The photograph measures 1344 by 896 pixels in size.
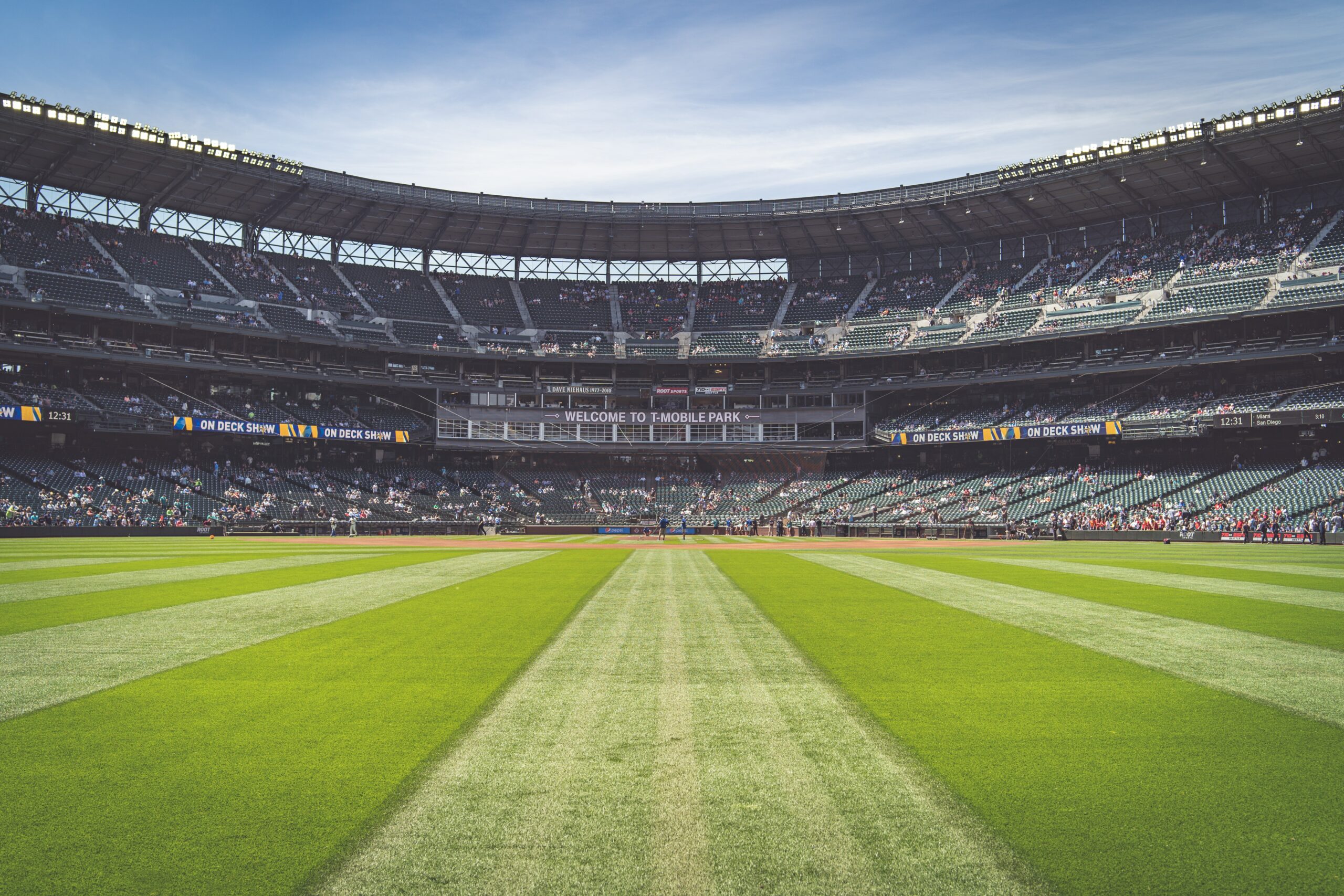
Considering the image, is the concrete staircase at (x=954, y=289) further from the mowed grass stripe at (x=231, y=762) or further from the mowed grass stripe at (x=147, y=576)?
the mowed grass stripe at (x=231, y=762)

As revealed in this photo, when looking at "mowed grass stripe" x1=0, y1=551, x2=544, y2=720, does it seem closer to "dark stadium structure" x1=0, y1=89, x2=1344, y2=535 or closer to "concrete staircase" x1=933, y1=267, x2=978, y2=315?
"dark stadium structure" x1=0, y1=89, x2=1344, y2=535

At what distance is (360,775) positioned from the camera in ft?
16.4

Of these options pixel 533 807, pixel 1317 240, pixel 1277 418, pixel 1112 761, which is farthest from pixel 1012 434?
pixel 533 807

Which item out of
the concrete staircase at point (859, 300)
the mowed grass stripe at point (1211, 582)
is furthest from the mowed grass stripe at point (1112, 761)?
the concrete staircase at point (859, 300)

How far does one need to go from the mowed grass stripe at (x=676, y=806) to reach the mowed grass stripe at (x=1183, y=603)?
24.0 ft

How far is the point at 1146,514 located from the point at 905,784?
170ft

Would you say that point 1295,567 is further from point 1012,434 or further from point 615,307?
point 615,307

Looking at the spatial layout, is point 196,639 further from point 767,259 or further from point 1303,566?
point 767,259

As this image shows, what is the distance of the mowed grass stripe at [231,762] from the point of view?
12.5ft

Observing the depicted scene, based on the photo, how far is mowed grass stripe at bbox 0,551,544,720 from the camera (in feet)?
24.2

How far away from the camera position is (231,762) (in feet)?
17.2

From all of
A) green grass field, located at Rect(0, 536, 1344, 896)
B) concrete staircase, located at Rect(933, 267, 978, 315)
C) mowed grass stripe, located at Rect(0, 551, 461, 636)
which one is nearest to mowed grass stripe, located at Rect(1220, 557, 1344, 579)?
green grass field, located at Rect(0, 536, 1344, 896)

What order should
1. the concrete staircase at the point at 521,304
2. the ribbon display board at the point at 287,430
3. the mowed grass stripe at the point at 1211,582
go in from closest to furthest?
1. the mowed grass stripe at the point at 1211,582
2. the ribbon display board at the point at 287,430
3. the concrete staircase at the point at 521,304

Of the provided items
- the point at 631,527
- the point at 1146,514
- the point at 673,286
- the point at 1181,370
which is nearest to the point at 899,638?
the point at 1146,514
